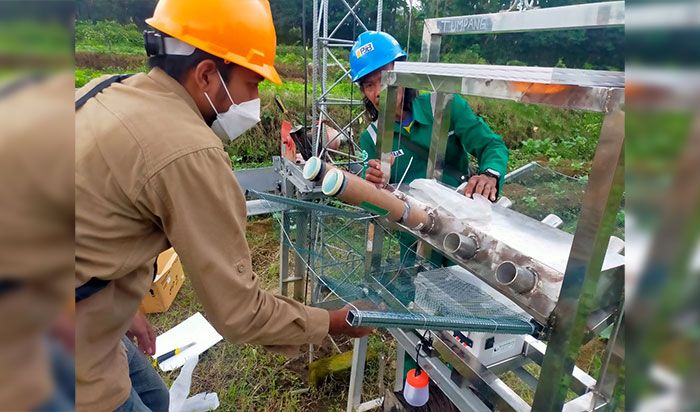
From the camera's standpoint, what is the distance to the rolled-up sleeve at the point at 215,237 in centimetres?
114

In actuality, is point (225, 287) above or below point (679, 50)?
below

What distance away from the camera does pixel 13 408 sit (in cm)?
27

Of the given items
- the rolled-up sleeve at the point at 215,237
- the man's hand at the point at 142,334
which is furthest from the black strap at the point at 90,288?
the man's hand at the point at 142,334

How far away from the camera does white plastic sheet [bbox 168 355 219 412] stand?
250 cm

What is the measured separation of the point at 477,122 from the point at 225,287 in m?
1.81

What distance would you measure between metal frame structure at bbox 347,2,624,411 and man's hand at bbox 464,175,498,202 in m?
0.39

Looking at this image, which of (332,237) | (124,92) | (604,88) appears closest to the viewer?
(604,88)

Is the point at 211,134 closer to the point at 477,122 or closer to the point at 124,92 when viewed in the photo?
the point at 124,92

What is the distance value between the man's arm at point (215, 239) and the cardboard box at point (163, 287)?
2408mm

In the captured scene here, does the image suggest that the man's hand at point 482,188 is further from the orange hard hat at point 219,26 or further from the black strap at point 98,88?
the black strap at point 98,88

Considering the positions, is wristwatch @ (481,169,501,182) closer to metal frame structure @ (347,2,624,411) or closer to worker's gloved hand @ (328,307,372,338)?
metal frame structure @ (347,2,624,411)

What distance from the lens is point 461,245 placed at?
4.59ft

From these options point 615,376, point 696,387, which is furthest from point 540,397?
point 696,387

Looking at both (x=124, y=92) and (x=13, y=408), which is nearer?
(x=13, y=408)
